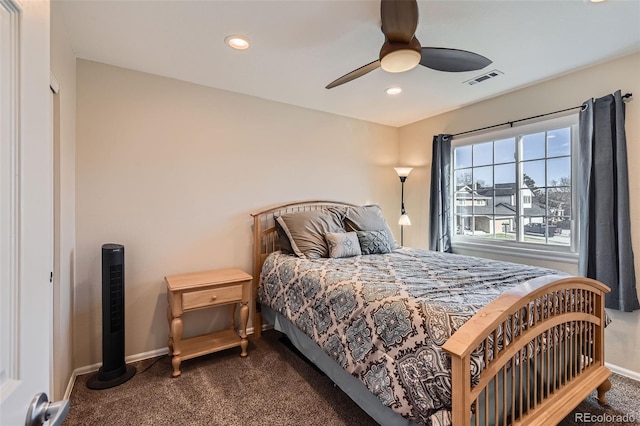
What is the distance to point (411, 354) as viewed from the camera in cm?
136

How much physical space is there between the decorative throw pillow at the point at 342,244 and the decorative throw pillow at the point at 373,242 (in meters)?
0.09

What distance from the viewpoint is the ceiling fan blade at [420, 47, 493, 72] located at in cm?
181

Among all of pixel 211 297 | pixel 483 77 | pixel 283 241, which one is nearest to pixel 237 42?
pixel 283 241

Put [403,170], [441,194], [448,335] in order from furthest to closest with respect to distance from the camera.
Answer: [403,170], [441,194], [448,335]

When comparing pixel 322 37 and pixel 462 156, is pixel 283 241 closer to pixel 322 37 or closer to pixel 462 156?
pixel 322 37

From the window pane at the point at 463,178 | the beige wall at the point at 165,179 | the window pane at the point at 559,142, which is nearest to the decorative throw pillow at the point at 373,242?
the beige wall at the point at 165,179

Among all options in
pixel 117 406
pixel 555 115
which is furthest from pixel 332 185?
pixel 117 406

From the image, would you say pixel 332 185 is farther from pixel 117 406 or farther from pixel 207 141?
pixel 117 406

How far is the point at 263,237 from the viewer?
3131 millimetres

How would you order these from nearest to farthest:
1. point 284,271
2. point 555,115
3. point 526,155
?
point 284,271 → point 555,115 → point 526,155

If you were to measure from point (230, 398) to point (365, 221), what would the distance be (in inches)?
79.9

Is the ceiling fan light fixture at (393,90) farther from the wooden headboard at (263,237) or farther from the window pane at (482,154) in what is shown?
the wooden headboard at (263,237)

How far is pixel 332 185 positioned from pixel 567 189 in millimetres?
2346

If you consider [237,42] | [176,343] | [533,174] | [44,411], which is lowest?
[176,343]
